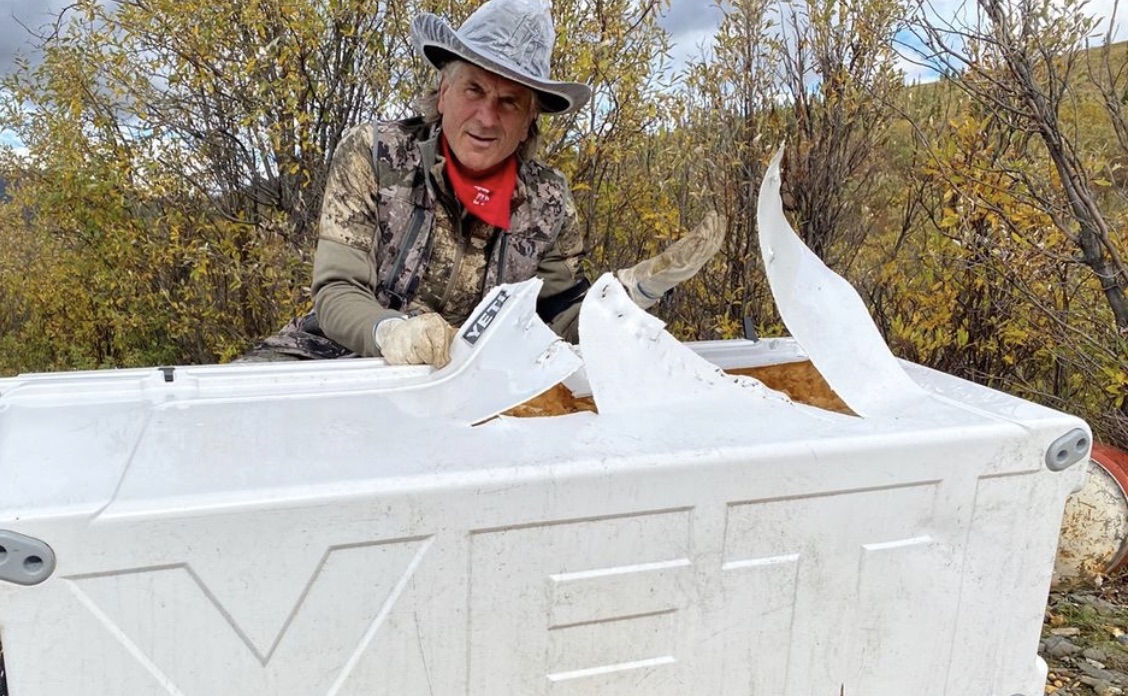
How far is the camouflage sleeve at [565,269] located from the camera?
2.82m

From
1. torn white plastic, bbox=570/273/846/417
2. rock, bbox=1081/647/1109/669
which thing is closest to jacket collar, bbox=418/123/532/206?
torn white plastic, bbox=570/273/846/417

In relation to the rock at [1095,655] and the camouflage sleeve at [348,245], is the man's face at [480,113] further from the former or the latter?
the rock at [1095,655]

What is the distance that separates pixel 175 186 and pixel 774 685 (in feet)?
12.6

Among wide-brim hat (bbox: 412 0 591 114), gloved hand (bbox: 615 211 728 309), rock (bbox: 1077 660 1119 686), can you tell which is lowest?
rock (bbox: 1077 660 1119 686)

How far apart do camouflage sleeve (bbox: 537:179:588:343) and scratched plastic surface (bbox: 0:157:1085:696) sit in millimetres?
1117

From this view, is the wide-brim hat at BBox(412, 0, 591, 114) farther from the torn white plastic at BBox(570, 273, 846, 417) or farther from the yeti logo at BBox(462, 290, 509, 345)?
the torn white plastic at BBox(570, 273, 846, 417)

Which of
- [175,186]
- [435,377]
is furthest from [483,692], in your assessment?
[175,186]

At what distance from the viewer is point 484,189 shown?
255 centimetres

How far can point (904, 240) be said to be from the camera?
369cm

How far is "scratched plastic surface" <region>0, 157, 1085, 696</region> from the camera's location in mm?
1140

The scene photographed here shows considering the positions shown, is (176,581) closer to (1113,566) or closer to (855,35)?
(1113,566)

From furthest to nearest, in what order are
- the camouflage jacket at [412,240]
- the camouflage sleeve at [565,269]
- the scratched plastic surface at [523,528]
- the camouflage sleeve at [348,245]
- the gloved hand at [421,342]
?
1. the camouflage sleeve at [565,269]
2. the camouflage jacket at [412,240]
3. the camouflage sleeve at [348,245]
4. the gloved hand at [421,342]
5. the scratched plastic surface at [523,528]

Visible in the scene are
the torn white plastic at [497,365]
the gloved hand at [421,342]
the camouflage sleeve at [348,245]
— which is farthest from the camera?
the camouflage sleeve at [348,245]

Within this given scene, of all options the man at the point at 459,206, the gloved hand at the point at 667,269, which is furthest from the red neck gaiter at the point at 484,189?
the gloved hand at the point at 667,269
